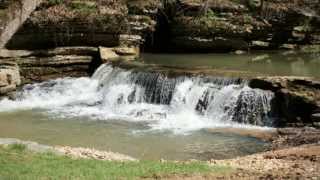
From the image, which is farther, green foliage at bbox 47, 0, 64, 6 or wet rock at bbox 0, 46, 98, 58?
green foliage at bbox 47, 0, 64, 6

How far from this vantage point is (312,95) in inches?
749

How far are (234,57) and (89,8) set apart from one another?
743 centimetres

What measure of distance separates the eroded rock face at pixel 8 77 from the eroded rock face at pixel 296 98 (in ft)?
34.6

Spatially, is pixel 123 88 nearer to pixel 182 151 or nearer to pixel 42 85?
pixel 42 85

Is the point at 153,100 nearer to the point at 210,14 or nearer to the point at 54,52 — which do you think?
the point at 54,52

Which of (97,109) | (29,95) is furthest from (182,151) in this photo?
(29,95)

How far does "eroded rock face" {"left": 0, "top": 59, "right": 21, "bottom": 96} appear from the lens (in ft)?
80.0

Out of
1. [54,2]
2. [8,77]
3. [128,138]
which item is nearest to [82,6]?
[54,2]

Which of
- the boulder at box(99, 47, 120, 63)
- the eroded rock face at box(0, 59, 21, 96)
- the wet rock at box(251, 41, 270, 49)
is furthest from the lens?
the wet rock at box(251, 41, 270, 49)

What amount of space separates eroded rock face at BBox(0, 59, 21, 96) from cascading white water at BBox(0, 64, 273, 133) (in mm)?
479

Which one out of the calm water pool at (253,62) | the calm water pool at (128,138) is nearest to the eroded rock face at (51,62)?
the calm water pool at (253,62)

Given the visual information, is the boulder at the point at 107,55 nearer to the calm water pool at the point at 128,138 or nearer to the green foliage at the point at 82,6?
the green foliage at the point at 82,6

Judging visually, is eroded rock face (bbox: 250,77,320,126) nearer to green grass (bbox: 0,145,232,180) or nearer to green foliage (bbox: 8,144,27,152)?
green grass (bbox: 0,145,232,180)

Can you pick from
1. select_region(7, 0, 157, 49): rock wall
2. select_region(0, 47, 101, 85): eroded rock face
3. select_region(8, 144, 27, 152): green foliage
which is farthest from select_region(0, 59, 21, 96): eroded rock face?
→ select_region(8, 144, 27, 152): green foliage
